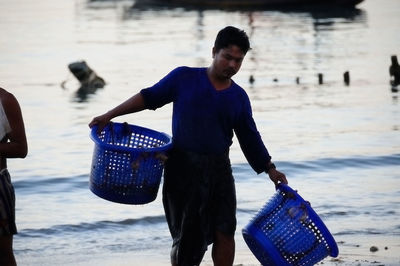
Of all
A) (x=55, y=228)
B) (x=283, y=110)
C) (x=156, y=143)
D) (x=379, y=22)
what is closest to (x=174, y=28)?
(x=379, y=22)

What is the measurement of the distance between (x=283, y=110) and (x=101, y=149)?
493 inches

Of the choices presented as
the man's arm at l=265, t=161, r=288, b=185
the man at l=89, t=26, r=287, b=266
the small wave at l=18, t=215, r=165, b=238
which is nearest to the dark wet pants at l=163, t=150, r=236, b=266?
the man at l=89, t=26, r=287, b=266

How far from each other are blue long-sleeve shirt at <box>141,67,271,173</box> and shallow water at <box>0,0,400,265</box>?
81.2 inches

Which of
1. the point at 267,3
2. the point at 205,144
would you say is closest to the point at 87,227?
the point at 205,144

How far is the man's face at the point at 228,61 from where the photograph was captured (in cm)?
546

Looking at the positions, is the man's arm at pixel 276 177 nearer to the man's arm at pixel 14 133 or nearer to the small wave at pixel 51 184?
the man's arm at pixel 14 133

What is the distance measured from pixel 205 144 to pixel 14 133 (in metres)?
1.09

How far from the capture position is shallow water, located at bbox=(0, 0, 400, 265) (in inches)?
350

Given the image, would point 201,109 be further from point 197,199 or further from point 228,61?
point 197,199

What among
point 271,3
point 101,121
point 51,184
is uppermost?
point 101,121

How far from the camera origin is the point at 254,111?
1786 cm

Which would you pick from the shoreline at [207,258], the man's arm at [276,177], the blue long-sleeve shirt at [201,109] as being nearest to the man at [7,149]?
the blue long-sleeve shirt at [201,109]

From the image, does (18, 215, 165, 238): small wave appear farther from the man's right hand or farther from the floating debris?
the man's right hand

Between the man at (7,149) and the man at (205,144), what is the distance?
2.32ft
